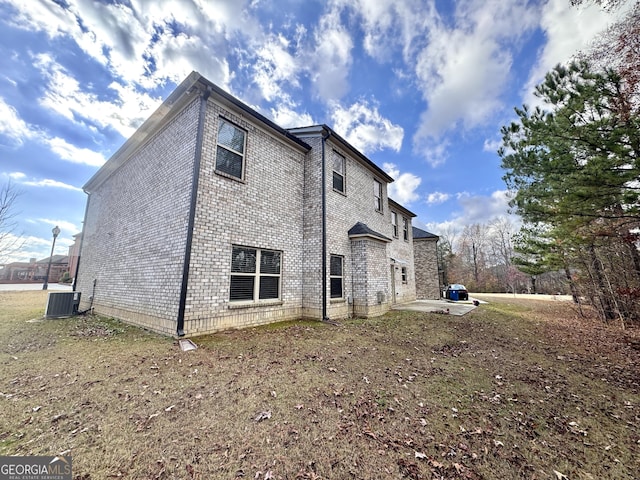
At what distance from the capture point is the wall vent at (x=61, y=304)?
883 centimetres

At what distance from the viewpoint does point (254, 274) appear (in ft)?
24.8

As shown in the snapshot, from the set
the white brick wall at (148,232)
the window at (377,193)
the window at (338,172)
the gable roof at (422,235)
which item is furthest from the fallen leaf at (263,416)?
the gable roof at (422,235)

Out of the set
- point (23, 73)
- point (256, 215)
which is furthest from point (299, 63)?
point (23, 73)

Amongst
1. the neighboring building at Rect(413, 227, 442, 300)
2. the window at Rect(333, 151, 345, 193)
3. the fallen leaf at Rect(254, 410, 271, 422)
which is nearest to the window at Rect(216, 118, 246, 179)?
the window at Rect(333, 151, 345, 193)

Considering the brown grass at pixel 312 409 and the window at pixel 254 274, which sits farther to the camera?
the window at pixel 254 274

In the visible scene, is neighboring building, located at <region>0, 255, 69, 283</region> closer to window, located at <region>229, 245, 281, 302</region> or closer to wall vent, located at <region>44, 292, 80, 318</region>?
wall vent, located at <region>44, 292, 80, 318</region>

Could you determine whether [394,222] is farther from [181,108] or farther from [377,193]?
[181,108]

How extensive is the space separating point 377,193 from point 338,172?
12.2 feet

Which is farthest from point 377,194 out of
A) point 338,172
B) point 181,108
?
Result: point 181,108

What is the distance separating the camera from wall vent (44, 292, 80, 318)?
8.83 meters

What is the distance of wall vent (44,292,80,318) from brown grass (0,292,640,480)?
323 centimetres

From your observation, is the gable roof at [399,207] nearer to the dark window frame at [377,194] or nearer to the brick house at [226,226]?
the dark window frame at [377,194]

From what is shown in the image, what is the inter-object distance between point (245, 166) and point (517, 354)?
8.95 m

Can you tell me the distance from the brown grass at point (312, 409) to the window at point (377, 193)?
8.65 m
